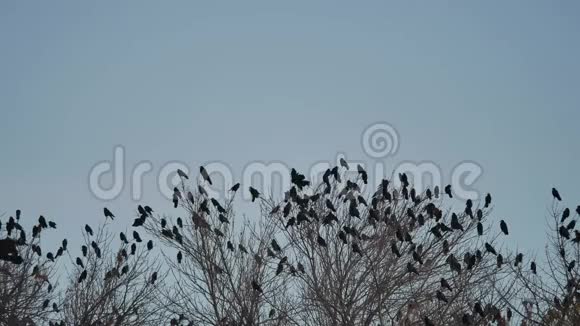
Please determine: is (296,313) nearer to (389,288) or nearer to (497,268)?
(389,288)

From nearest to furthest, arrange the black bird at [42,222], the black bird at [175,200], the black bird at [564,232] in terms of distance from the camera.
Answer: the black bird at [564,232], the black bird at [175,200], the black bird at [42,222]

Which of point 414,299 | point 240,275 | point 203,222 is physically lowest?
point 414,299

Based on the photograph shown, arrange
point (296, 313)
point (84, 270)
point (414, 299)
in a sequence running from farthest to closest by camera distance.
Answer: point (84, 270)
point (296, 313)
point (414, 299)

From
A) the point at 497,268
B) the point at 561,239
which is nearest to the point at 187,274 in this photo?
the point at 497,268

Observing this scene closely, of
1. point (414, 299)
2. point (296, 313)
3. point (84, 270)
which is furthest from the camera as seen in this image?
point (84, 270)

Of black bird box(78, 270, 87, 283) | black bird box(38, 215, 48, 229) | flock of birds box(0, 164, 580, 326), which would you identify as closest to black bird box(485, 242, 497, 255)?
flock of birds box(0, 164, 580, 326)

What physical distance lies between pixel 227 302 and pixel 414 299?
A: 438 centimetres

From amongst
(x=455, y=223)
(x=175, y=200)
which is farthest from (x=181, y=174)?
(x=455, y=223)

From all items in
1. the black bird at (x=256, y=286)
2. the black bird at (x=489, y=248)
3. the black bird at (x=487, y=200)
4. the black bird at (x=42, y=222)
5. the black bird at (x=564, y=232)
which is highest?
the black bird at (x=42, y=222)

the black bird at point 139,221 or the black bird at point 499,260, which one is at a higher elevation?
the black bird at point 139,221

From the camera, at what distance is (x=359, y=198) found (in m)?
17.4

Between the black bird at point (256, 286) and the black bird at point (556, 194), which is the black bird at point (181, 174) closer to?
the black bird at point (256, 286)

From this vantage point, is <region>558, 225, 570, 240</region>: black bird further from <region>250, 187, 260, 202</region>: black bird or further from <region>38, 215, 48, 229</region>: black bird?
<region>38, 215, 48, 229</region>: black bird

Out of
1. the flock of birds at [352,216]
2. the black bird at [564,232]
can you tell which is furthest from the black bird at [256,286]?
the black bird at [564,232]
